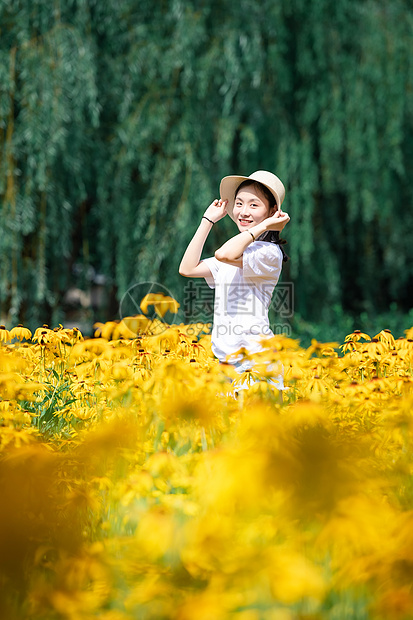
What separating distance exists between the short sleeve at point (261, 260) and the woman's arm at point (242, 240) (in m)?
0.04

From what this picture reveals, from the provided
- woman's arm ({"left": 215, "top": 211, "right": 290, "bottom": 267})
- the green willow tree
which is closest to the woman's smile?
woman's arm ({"left": 215, "top": 211, "right": 290, "bottom": 267})

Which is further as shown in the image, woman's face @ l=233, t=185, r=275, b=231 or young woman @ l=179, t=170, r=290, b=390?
woman's face @ l=233, t=185, r=275, b=231

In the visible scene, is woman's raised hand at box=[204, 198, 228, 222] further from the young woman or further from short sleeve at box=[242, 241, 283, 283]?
short sleeve at box=[242, 241, 283, 283]

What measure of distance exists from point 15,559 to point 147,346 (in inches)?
51.9

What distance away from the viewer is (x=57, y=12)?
177 inches

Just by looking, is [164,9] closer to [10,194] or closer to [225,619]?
[10,194]

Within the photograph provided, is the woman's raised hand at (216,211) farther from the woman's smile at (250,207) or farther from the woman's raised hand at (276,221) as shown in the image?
the woman's raised hand at (276,221)

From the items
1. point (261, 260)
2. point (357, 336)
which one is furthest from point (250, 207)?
point (357, 336)

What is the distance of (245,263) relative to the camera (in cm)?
219

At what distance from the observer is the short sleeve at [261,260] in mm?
2195

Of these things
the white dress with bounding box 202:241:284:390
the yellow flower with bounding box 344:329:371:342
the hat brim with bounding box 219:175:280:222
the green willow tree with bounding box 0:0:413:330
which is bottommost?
the yellow flower with bounding box 344:329:371:342

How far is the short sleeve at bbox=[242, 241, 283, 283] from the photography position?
2.20 meters

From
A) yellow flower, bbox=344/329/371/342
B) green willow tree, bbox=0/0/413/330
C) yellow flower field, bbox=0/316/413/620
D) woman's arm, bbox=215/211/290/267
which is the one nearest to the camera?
yellow flower field, bbox=0/316/413/620

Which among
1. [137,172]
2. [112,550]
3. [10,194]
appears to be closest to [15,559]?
[112,550]
